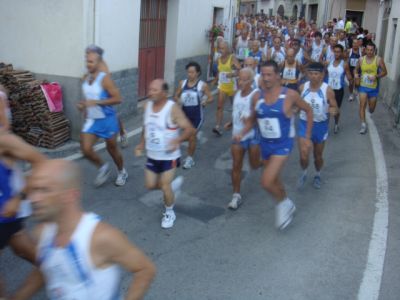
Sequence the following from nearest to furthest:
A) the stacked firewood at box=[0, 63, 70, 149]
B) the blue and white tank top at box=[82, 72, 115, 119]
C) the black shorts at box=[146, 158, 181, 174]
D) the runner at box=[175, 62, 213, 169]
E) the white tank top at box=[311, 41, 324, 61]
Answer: the black shorts at box=[146, 158, 181, 174], the blue and white tank top at box=[82, 72, 115, 119], the runner at box=[175, 62, 213, 169], the stacked firewood at box=[0, 63, 70, 149], the white tank top at box=[311, 41, 324, 61]

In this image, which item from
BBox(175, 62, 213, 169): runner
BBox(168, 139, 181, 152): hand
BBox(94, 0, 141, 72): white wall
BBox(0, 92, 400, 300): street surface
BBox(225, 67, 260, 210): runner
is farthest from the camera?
BBox(94, 0, 141, 72): white wall

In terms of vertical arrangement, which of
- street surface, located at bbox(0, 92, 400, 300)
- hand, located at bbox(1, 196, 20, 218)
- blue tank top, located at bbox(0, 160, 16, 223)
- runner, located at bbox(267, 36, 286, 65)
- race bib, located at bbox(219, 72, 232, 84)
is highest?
runner, located at bbox(267, 36, 286, 65)

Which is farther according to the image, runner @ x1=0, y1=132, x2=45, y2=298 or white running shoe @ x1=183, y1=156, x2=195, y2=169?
white running shoe @ x1=183, y1=156, x2=195, y2=169

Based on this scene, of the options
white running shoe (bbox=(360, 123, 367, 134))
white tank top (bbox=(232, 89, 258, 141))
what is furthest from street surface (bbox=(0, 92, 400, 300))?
white running shoe (bbox=(360, 123, 367, 134))

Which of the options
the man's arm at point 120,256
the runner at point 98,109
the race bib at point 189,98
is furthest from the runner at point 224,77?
the man's arm at point 120,256

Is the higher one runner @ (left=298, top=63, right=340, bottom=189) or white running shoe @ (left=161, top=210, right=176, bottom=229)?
runner @ (left=298, top=63, right=340, bottom=189)

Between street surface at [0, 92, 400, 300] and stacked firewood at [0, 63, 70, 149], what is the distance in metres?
0.92

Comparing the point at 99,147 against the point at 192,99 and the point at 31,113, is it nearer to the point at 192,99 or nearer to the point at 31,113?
the point at 31,113

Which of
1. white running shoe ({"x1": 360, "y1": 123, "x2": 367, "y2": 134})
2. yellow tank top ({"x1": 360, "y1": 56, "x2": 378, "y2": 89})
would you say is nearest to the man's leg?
white running shoe ({"x1": 360, "y1": 123, "x2": 367, "y2": 134})

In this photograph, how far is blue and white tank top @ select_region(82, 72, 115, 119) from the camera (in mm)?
6391

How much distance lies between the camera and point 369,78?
34.8 ft

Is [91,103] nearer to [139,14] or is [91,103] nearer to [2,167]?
[2,167]

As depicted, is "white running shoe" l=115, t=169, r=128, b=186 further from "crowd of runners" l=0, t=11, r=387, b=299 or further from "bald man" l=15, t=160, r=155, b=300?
"bald man" l=15, t=160, r=155, b=300

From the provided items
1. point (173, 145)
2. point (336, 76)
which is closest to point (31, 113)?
point (173, 145)
